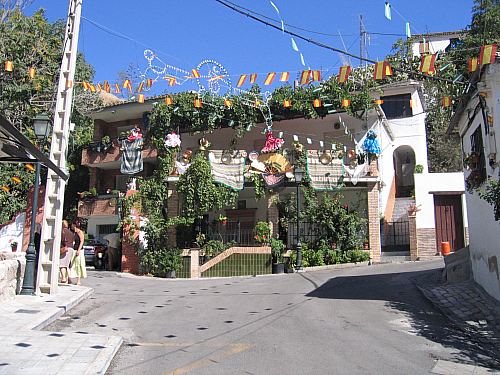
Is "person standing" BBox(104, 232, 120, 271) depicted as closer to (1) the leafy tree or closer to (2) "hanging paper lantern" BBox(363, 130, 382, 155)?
(1) the leafy tree

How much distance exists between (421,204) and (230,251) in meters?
9.31

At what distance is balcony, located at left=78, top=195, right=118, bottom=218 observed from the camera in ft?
88.6

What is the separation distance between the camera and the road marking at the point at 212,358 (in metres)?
5.97

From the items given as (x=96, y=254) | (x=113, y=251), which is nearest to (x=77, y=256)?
(x=113, y=251)

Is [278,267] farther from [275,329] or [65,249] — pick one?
[275,329]

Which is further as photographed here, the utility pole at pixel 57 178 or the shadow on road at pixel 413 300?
the utility pole at pixel 57 178

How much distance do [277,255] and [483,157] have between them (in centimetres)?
1024

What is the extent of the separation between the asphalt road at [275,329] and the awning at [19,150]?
304 cm

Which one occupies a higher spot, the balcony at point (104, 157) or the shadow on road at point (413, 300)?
the balcony at point (104, 157)

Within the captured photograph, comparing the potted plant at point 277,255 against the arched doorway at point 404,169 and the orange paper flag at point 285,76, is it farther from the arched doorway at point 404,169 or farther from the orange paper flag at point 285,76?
the arched doorway at point 404,169

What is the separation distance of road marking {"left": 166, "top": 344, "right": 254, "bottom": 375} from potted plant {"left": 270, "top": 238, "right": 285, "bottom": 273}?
12.5 metres

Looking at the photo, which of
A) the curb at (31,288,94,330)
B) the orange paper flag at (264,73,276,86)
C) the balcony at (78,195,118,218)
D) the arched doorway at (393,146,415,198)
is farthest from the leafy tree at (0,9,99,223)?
the arched doorway at (393,146,415,198)

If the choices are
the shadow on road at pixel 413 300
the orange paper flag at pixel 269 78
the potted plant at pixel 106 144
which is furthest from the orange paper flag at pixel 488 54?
the potted plant at pixel 106 144

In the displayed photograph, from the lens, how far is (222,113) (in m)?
22.8
